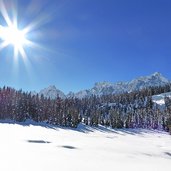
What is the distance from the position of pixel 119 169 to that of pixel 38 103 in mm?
136153

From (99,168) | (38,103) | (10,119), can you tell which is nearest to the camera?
(99,168)

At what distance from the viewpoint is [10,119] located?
464 ft

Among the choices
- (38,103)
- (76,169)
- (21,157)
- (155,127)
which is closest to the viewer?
(76,169)

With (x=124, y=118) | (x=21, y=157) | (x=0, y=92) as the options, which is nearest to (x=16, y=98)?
(x=0, y=92)

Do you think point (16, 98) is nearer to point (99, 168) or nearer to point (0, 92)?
point (0, 92)

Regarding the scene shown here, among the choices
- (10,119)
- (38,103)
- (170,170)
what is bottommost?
(170,170)

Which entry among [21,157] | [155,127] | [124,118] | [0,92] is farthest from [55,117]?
[21,157]

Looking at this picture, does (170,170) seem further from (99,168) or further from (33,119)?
(33,119)

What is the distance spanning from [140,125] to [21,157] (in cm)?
17100

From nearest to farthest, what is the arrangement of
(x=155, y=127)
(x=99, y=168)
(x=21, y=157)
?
(x=99, y=168), (x=21, y=157), (x=155, y=127)

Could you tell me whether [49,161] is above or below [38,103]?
below

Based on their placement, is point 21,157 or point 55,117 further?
point 55,117

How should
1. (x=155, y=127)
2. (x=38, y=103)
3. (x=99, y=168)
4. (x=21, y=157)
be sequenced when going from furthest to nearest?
1. (x=155, y=127)
2. (x=38, y=103)
3. (x=21, y=157)
4. (x=99, y=168)

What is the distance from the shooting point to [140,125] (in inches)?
7653
